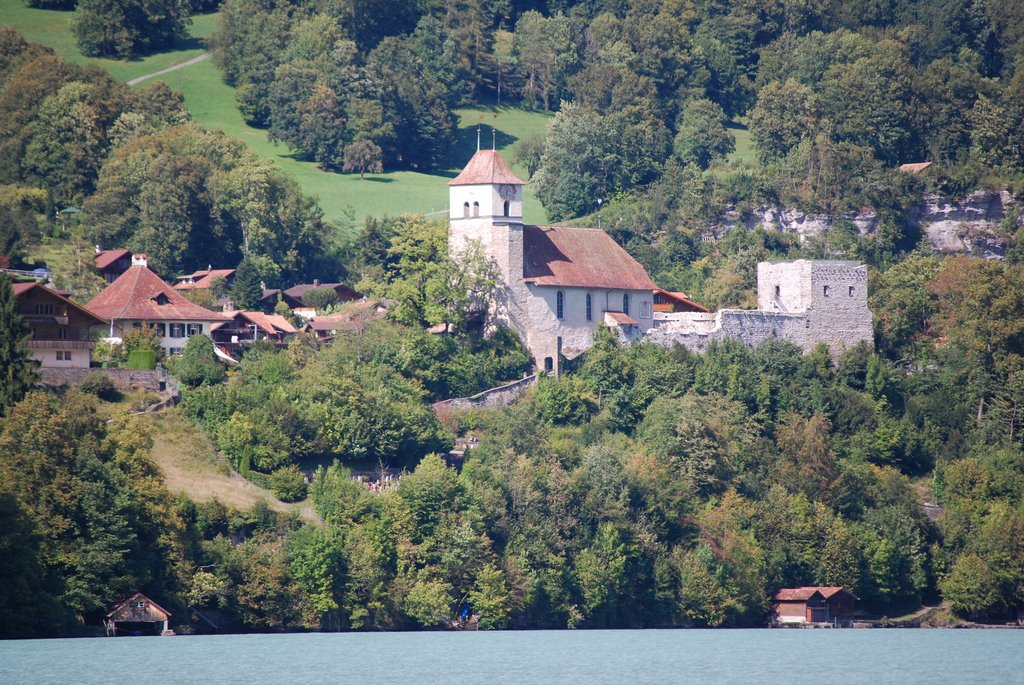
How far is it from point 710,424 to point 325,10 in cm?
6217

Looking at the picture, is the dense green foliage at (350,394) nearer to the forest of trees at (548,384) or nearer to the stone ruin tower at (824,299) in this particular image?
the forest of trees at (548,384)

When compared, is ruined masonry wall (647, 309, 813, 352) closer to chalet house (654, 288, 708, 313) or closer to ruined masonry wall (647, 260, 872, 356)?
ruined masonry wall (647, 260, 872, 356)

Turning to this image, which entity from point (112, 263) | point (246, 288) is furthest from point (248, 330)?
point (112, 263)

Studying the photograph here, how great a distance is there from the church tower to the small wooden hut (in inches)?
1006

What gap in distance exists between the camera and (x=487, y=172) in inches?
3310

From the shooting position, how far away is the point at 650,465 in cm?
7650

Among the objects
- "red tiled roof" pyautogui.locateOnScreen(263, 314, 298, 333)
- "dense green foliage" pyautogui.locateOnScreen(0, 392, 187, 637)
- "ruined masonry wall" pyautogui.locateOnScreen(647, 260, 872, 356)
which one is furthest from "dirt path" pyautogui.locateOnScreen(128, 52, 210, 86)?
"dense green foliage" pyautogui.locateOnScreen(0, 392, 187, 637)

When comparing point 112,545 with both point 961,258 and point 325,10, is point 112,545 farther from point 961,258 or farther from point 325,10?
point 325,10

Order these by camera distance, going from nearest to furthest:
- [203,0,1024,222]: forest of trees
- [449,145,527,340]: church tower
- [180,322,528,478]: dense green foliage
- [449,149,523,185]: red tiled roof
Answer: [180,322,528,478]: dense green foliage
[449,145,527,340]: church tower
[449,149,523,185]: red tiled roof
[203,0,1024,222]: forest of trees

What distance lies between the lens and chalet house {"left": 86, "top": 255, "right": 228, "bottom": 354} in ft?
264

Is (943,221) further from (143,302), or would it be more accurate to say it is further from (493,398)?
(143,302)

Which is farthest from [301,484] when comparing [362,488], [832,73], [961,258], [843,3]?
[843,3]

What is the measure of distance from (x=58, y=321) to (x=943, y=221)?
5283 cm

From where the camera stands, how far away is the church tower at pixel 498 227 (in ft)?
274
